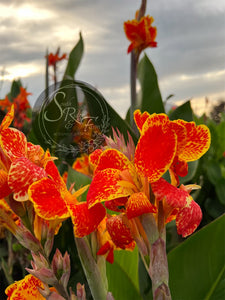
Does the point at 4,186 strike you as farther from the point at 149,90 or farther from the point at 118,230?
the point at 149,90

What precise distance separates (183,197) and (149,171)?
0.03 m

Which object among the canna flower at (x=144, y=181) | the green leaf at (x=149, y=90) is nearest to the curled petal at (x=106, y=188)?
the canna flower at (x=144, y=181)

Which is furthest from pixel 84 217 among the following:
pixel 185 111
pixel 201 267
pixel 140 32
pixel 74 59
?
pixel 140 32

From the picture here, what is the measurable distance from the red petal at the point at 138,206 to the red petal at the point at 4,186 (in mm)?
106

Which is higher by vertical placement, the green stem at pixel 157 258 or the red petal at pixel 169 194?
the red petal at pixel 169 194

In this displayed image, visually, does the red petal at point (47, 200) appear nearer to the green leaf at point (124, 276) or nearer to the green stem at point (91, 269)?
the green stem at point (91, 269)

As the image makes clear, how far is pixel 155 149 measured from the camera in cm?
33

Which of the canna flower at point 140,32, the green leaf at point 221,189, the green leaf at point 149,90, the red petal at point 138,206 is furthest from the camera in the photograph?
the green leaf at point 221,189

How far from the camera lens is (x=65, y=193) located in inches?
14.3

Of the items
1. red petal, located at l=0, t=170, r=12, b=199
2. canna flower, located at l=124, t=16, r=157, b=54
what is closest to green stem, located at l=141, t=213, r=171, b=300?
red petal, located at l=0, t=170, r=12, b=199

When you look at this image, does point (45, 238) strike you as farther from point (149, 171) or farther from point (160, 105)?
point (160, 105)

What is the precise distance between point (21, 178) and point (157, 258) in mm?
130

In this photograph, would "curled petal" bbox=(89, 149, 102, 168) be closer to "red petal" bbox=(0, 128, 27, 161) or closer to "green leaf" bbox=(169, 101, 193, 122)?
Result: "red petal" bbox=(0, 128, 27, 161)

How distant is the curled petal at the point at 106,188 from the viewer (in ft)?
1.06
